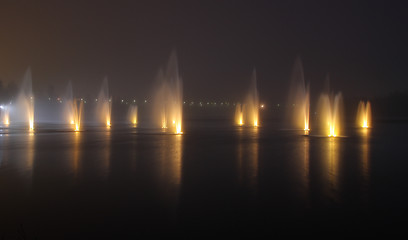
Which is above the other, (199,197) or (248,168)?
(248,168)

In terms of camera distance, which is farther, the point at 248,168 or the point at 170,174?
the point at 248,168

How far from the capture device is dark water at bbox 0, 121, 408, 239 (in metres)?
6.01

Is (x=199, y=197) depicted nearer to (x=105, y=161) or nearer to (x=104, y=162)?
(x=104, y=162)

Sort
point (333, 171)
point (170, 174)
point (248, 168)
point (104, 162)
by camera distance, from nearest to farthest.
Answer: point (170, 174) < point (333, 171) < point (248, 168) < point (104, 162)

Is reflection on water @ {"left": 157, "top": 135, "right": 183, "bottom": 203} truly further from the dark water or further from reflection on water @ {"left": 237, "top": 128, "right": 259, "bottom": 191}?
reflection on water @ {"left": 237, "top": 128, "right": 259, "bottom": 191}

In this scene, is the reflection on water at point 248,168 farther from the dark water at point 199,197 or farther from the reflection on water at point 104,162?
the reflection on water at point 104,162

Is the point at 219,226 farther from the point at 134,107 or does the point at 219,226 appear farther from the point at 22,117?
the point at 134,107

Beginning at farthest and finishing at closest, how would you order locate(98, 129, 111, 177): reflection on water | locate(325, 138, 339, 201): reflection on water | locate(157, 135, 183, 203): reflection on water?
1. locate(98, 129, 111, 177): reflection on water
2. locate(325, 138, 339, 201): reflection on water
3. locate(157, 135, 183, 203): reflection on water

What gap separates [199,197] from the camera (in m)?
7.89

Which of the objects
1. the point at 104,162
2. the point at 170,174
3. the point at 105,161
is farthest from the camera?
the point at 105,161

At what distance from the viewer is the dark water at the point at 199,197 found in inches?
237

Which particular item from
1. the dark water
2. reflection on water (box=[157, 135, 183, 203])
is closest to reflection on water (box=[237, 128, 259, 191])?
the dark water

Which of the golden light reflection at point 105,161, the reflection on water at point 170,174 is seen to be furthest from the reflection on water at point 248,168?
the golden light reflection at point 105,161

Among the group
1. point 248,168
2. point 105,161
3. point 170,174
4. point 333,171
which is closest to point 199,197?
point 170,174
